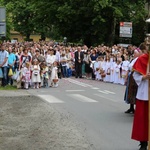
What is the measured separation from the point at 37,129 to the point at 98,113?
2835 mm

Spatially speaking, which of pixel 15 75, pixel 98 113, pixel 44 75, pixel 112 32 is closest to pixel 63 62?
pixel 44 75

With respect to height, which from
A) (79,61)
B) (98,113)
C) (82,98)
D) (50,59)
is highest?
(50,59)

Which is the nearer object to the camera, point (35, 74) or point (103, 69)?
point (35, 74)

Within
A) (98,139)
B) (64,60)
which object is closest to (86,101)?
(98,139)

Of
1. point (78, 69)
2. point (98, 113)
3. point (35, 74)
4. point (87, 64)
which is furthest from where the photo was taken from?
point (78, 69)

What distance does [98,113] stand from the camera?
40.5 feet

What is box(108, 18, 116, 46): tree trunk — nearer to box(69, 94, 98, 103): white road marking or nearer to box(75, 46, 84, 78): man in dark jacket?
box(75, 46, 84, 78): man in dark jacket

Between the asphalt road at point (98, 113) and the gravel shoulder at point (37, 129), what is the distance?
27 cm

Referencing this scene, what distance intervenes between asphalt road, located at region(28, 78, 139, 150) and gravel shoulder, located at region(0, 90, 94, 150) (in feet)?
0.90

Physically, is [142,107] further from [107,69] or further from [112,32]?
[112,32]

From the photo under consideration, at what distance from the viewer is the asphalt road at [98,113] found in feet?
28.8

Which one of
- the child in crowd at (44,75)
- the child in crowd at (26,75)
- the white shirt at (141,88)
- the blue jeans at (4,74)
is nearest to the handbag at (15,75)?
the child in crowd at (26,75)

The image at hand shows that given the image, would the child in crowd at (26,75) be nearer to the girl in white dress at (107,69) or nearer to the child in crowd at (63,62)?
the girl in white dress at (107,69)

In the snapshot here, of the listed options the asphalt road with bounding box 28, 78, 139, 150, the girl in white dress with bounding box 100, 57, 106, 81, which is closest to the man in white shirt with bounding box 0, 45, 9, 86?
the asphalt road with bounding box 28, 78, 139, 150
